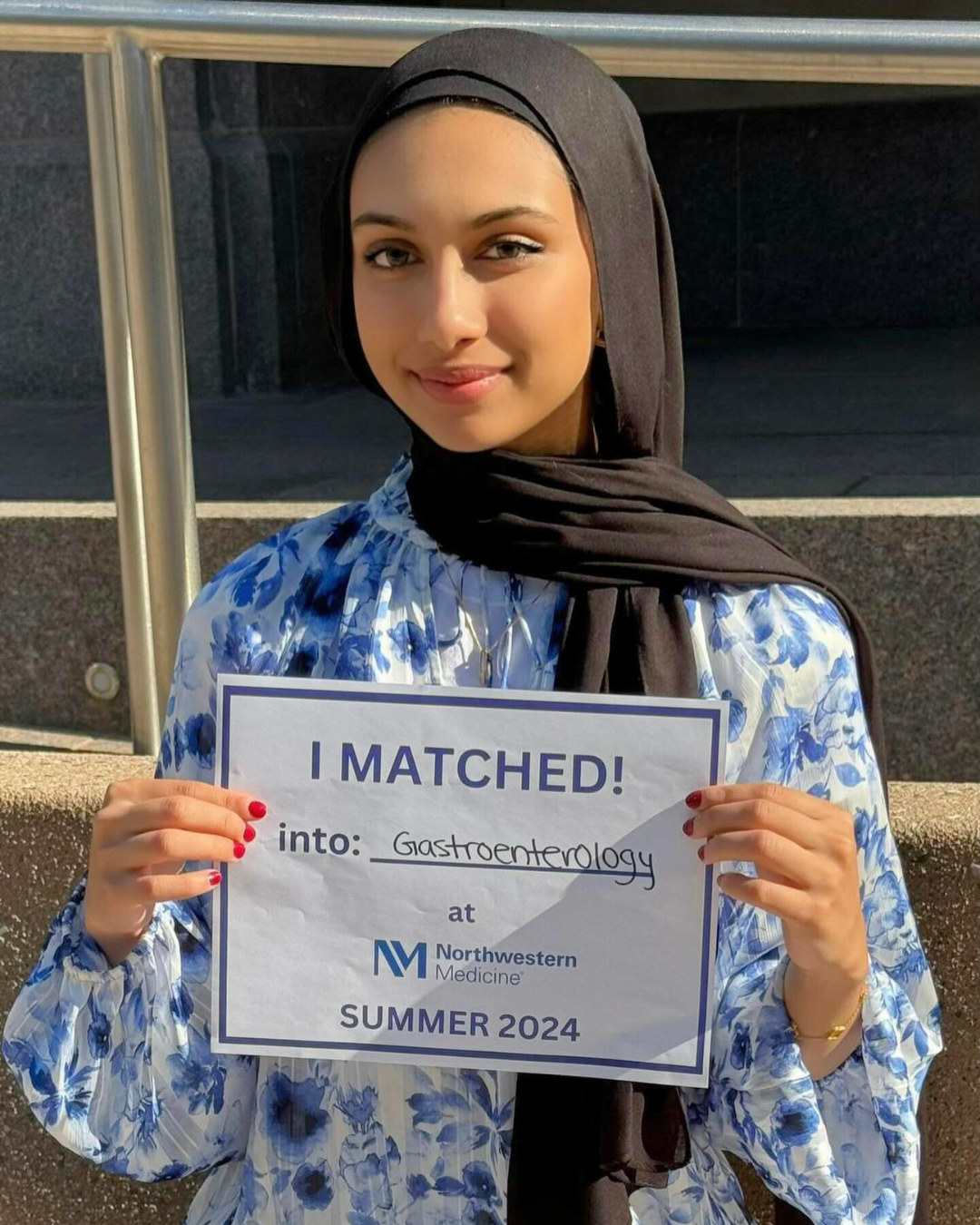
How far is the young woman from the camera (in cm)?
139

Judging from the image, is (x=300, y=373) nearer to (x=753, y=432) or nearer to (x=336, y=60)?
(x=753, y=432)

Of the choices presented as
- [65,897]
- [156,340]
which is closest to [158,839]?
[65,897]

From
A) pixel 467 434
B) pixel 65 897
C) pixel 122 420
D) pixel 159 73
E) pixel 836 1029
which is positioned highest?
pixel 159 73

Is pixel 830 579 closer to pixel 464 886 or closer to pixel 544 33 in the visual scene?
pixel 544 33

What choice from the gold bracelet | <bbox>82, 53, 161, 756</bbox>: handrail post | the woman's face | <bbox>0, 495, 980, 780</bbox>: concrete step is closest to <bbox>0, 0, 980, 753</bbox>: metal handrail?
<bbox>82, 53, 161, 756</bbox>: handrail post

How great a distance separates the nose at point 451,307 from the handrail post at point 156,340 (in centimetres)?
101

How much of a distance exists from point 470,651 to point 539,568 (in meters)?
0.10

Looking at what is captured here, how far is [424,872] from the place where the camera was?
4.55ft

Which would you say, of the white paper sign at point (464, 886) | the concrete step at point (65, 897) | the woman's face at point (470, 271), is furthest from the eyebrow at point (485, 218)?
the concrete step at point (65, 897)

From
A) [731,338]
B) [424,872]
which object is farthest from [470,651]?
[731,338]

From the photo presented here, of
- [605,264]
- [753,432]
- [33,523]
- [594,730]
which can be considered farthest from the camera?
[753,432]

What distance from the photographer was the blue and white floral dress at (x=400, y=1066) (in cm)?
146

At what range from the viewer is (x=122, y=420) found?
241 cm

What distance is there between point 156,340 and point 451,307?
3.60 feet
